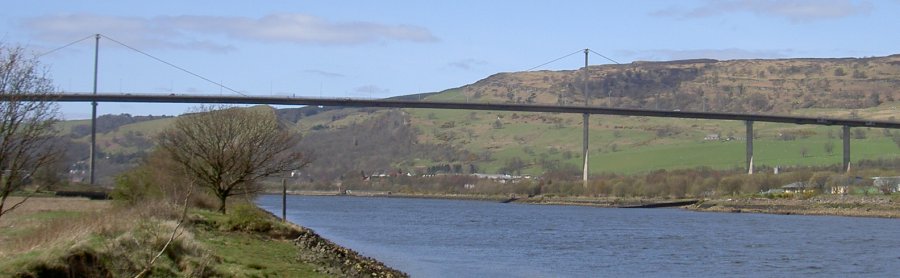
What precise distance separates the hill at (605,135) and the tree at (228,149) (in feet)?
269

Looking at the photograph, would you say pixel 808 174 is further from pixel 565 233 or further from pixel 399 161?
pixel 399 161

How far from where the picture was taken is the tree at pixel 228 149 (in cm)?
3244

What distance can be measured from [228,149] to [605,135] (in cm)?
12125

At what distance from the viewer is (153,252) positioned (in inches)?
502

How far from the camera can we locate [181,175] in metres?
32.9

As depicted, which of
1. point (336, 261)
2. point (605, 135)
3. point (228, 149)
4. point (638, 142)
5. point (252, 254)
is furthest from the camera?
point (605, 135)

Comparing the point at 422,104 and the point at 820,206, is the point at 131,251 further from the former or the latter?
the point at 422,104

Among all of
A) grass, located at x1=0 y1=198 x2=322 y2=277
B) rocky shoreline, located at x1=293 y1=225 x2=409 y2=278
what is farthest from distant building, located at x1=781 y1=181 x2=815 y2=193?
grass, located at x1=0 y1=198 x2=322 y2=277

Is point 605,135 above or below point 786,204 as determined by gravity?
above

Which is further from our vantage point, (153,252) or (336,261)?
(336,261)

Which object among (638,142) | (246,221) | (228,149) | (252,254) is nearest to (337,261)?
(252,254)

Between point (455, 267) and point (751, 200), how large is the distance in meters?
60.8

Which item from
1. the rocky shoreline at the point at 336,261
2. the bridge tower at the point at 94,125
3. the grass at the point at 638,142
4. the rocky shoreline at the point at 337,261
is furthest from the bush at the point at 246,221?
the grass at the point at 638,142

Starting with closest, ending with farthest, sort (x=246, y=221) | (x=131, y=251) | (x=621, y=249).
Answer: (x=131, y=251) < (x=246, y=221) < (x=621, y=249)
